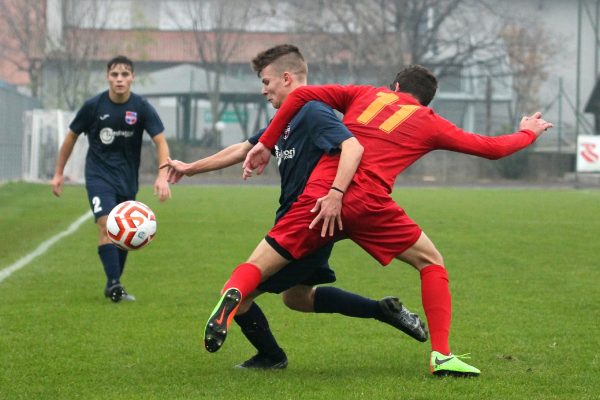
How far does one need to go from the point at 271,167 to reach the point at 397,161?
122 feet

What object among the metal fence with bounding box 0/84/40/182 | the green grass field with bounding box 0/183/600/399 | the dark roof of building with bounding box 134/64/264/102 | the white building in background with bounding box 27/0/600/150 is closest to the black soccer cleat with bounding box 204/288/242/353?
the green grass field with bounding box 0/183/600/399

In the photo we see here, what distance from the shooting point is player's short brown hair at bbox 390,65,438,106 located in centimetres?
605

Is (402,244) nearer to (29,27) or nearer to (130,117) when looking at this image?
(130,117)

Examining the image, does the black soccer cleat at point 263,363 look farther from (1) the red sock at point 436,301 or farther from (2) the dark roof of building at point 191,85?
(2) the dark roof of building at point 191,85

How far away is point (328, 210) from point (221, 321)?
0.73 meters

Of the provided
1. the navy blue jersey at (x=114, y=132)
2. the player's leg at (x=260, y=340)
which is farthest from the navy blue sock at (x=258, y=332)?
the navy blue jersey at (x=114, y=132)

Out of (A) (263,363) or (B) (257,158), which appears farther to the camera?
(A) (263,363)

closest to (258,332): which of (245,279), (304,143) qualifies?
(245,279)

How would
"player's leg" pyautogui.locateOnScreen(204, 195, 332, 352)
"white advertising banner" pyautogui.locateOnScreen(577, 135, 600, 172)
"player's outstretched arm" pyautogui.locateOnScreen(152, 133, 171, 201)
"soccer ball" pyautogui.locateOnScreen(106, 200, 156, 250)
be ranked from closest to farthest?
"player's leg" pyautogui.locateOnScreen(204, 195, 332, 352) < "soccer ball" pyautogui.locateOnScreen(106, 200, 156, 250) < "player's outstretched arm" pyautogui.locateOnScreen(152, 133, 171, 201) < "white advertising banner" pyautogui.locateOnScreen(577, 135, 600, 172)

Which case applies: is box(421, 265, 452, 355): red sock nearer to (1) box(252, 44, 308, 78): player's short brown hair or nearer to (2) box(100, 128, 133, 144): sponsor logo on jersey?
(1) box(252, 44, 308, 78): player's short brown hair

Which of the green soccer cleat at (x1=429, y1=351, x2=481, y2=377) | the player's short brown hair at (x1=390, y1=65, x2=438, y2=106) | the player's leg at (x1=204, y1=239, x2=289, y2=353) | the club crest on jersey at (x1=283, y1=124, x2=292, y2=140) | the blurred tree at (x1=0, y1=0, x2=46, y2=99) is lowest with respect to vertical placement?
the green soccer cleat at (x1=429, y1=351, x2=481, y2=377)

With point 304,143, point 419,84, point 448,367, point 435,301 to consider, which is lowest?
point 448,367

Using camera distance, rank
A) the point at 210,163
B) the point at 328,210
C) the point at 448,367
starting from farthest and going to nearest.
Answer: the point at 210,163, the point at 448,367, the point at 328,210

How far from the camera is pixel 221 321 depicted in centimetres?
545
